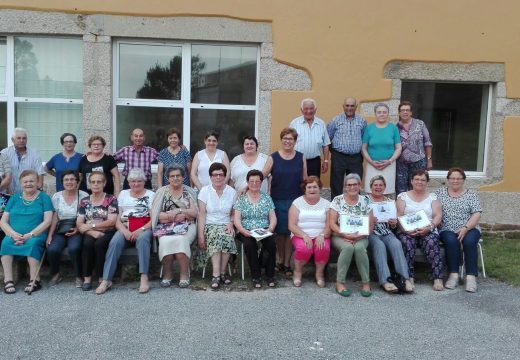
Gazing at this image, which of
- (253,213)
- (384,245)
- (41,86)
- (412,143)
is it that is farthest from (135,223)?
(412,143)

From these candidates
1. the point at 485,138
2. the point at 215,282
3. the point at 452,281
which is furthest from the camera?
the point at 485,138

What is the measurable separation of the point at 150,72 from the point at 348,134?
2729 millimetres

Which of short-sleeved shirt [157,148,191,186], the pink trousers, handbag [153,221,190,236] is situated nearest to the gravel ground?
the pink trousers

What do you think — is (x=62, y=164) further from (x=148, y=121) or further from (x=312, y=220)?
(x=312, y=220)

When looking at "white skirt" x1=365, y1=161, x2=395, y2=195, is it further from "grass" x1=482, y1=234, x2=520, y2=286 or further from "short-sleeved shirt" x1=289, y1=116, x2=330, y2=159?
"grass" x1=482, y1=234, x2=520, y2=286

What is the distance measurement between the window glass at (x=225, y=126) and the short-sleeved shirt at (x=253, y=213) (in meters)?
1.78

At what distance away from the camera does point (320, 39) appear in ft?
19.6

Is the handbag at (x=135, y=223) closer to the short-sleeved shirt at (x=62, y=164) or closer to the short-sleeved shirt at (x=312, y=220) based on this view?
the short-sleeved shirt at (x=62, y=164)

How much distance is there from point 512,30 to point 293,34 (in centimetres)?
286

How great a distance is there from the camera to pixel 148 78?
6191mm

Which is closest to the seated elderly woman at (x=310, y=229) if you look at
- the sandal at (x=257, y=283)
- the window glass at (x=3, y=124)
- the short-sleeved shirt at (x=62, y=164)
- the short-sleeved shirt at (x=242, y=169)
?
the sandal at (x=257, y=283)

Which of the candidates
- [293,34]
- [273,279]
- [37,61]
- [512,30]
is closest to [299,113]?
[293,34]

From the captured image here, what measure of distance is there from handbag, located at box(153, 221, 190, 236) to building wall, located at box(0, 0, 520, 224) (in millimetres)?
1973

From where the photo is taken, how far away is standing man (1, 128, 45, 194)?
16.4ft
